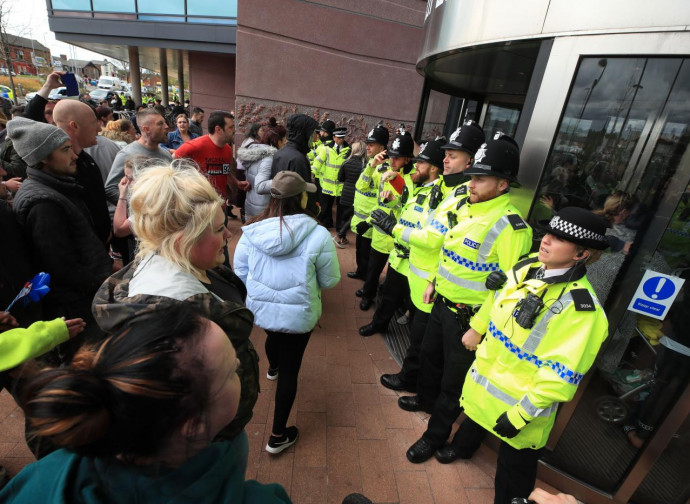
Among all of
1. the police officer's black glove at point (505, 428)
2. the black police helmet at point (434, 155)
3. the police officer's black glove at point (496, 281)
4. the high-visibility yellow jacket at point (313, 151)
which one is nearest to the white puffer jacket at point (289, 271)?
the police officer's black glove at point (496, 281)

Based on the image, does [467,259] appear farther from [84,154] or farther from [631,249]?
[84,154]

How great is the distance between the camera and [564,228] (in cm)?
167

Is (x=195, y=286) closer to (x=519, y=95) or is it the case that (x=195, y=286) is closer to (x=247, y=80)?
(x=519, y=95)

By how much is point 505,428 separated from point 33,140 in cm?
314

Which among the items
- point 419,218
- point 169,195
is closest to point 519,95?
point 419,218

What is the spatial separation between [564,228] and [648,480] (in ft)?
6.10

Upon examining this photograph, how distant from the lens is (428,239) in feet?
8.85

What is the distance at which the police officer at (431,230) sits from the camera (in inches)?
105

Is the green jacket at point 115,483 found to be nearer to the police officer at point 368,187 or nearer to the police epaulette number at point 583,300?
the police epaulette number at point 583,300

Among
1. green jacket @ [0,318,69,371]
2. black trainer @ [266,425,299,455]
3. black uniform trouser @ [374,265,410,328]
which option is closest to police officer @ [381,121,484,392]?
black uniform trouser @ [374,265,410,328]

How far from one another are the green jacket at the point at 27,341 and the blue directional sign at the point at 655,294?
118 inches

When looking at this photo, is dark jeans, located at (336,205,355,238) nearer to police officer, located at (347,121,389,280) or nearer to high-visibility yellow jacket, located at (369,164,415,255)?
police officer, located at (347,121,389,280)

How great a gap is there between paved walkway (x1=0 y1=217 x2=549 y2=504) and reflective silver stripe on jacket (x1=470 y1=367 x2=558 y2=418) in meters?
0.92

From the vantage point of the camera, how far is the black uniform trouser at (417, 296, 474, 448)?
7.95ft
